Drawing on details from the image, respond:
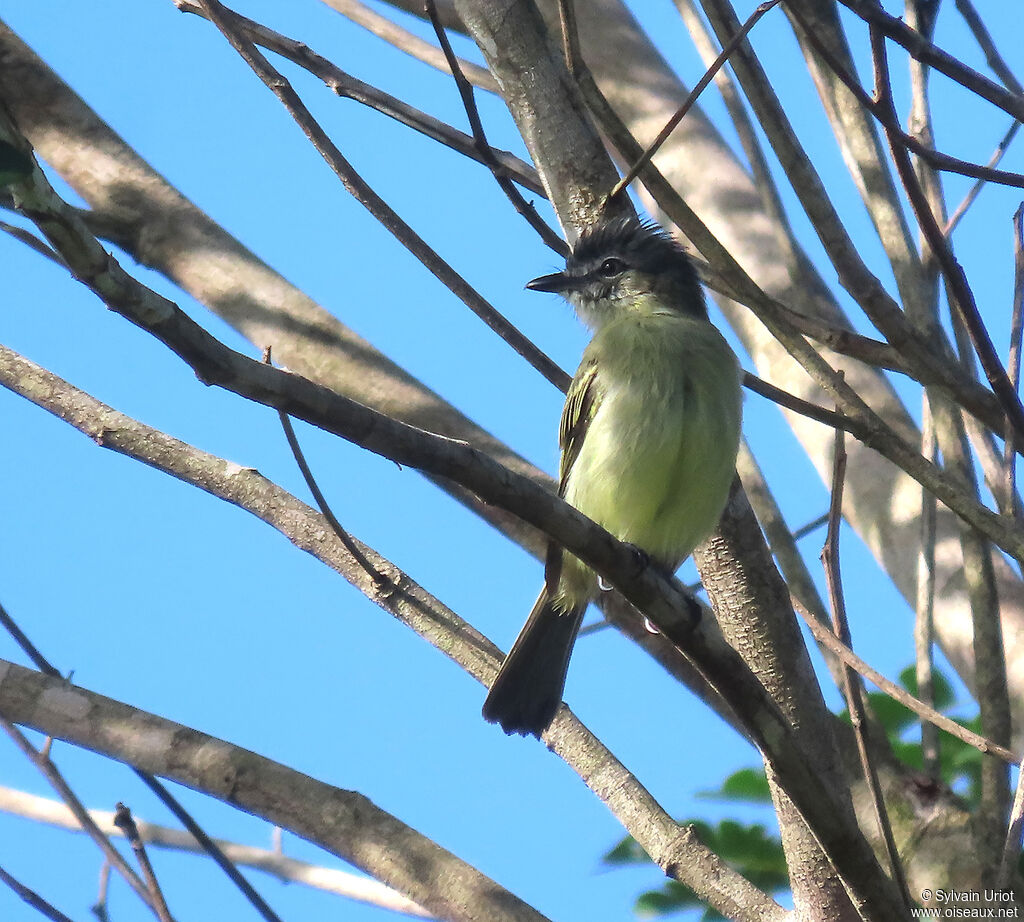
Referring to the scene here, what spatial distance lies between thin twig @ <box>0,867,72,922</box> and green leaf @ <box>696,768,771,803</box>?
1972 millimetres

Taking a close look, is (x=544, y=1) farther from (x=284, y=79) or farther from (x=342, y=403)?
(x=342, y=403)

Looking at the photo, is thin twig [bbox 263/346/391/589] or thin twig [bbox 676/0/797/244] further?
thin twig [bbox 676/0/797/244]

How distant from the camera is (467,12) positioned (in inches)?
138

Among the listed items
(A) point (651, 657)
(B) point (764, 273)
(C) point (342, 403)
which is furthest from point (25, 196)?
(B) point (764, 273)

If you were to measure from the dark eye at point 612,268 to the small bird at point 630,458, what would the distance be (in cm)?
25

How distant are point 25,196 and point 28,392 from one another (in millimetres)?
1588

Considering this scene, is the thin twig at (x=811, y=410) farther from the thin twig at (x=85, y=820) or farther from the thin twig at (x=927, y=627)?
the thin twig at (x=85, y=820)

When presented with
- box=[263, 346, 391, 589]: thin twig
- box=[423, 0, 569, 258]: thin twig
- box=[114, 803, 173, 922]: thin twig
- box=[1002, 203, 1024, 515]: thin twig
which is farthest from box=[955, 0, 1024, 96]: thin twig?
box=[114, 803, 173, 922]: thin twig

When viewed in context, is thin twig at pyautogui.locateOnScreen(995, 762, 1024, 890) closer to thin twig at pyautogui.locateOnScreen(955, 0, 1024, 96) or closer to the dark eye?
thin twig at pyautogui.locateOnScreen(955, 0, 1024, 96)

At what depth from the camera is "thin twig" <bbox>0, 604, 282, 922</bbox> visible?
2479 millimetres

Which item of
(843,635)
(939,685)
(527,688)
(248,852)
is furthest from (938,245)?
(248,852)

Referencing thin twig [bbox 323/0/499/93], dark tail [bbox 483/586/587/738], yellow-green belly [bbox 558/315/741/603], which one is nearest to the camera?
dark tail [bbox 483/586/587/738]

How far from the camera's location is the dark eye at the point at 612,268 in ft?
15.4

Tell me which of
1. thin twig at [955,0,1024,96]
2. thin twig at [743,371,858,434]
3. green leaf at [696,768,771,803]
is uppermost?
thin twig at [955,0,1024,96]
